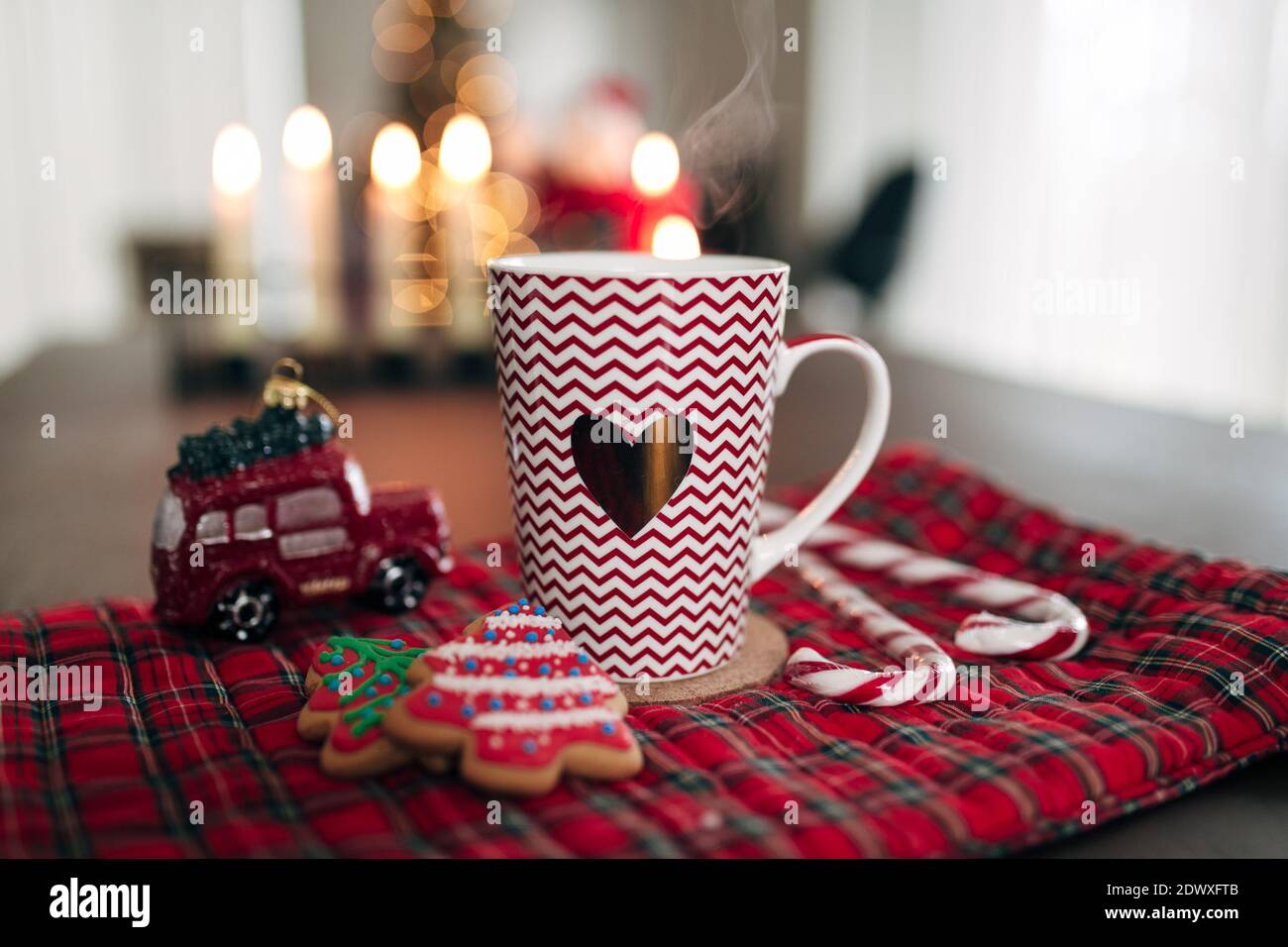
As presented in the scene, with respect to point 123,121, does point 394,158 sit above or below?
below

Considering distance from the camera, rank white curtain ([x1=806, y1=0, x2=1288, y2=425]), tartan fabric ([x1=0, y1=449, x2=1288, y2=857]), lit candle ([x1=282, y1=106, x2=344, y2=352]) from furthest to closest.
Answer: white curtain ([x1=806, y1=0, x2=1288, y2=425]) < lit candle ([x1=282, y1=106, x2=344, y2=352]) < tartan fabric ([x1=0, y1=449, x2=1288, y2=857])

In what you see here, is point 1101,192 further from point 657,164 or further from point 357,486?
point 357,486

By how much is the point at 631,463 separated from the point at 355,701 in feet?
0.73

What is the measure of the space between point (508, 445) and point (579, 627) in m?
0.14

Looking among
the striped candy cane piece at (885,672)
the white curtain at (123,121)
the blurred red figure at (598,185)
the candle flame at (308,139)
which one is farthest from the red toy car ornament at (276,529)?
the white curtain at (123,121)

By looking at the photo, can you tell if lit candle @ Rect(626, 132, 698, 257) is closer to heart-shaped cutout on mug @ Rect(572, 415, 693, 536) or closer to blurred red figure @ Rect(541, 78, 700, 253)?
heart-shaped cutout on mug @ Rect(572, 415, 693, 536)

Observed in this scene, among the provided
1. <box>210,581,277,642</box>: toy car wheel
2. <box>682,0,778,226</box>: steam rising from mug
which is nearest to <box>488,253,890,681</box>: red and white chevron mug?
<box>210,581,277,642</box>: toy car wheel

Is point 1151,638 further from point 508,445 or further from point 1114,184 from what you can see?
point 1114,184

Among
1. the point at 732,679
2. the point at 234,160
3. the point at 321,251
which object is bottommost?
the point at 732,679

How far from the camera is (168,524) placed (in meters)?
0.80

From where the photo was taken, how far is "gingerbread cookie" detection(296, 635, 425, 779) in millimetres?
604

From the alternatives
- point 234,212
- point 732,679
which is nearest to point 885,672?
point 732,679

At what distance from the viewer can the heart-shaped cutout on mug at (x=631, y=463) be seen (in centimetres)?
71

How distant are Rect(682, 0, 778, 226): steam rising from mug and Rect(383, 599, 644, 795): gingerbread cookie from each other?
1.89 ft
